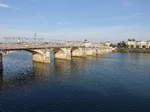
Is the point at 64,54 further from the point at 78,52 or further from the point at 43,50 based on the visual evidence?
the point at 78,52

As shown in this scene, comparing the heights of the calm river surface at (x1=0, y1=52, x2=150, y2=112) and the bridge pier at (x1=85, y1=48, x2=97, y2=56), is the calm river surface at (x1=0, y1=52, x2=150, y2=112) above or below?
below

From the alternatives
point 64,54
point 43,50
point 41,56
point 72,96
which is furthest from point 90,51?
point 72,96

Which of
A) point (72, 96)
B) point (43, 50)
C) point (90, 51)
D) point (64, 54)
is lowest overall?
point (72, 96)

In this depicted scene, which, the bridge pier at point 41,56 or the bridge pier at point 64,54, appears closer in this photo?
the bridge pier at point 41,56

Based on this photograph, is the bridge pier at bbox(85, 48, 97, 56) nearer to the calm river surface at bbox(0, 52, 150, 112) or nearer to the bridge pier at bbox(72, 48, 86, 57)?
the bridge pier at bbox(72, 48, 86, 57)

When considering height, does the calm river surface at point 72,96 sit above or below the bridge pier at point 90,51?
below

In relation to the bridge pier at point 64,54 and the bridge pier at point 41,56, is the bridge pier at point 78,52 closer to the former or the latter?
the bridge pier at point 64,54

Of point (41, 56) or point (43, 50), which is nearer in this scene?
point (43, 50)

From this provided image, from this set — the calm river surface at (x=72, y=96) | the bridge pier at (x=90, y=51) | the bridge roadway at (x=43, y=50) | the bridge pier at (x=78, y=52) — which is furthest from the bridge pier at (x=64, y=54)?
the calm river surface at (x=72, y=96)

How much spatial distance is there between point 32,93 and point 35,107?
5.77 meters

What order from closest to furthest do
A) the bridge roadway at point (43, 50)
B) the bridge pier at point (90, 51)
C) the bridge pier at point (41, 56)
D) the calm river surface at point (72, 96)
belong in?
the calm river surface at point (72, 96) < the bridge roadway at point (43, 50) < the bridge pier at point (41, 56) < the bridge pier at point (90, 51)

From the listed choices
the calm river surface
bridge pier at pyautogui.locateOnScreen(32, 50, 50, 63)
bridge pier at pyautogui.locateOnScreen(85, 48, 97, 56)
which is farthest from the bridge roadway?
the calm river surface

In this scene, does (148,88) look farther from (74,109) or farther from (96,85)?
(74,109)

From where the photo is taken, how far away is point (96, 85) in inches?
1266
